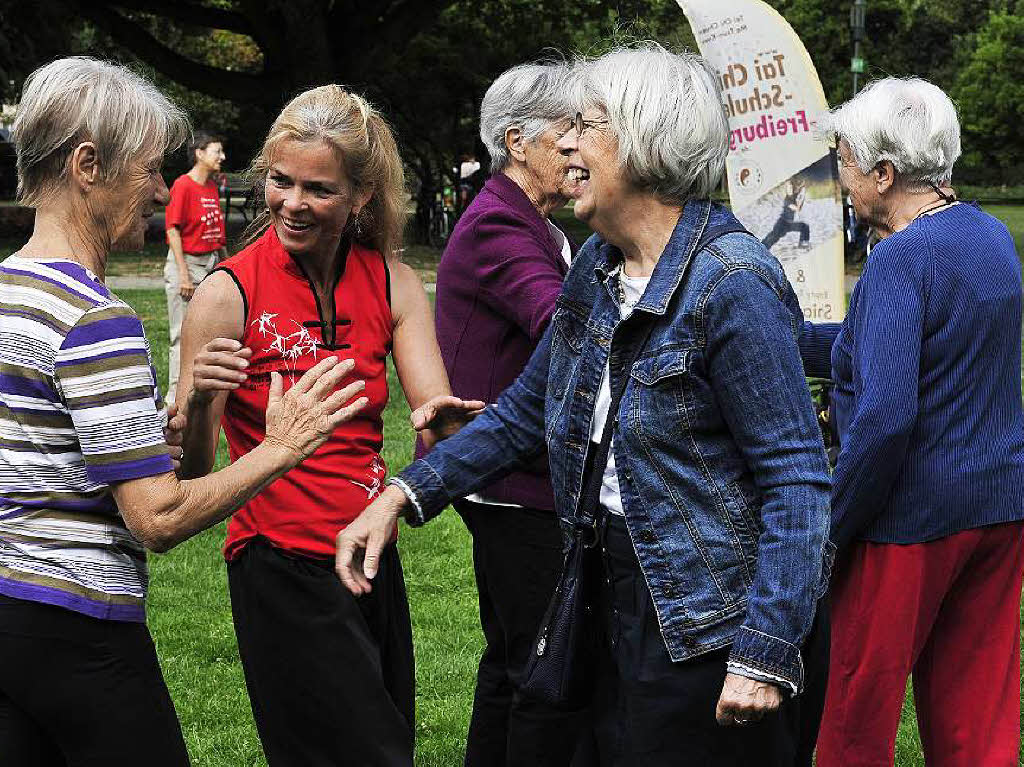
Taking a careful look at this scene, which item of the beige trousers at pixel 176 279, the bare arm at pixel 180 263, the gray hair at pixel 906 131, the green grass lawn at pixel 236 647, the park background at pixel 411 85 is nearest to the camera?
the gray hair at pixel 906 131

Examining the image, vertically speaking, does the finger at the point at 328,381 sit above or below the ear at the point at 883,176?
below

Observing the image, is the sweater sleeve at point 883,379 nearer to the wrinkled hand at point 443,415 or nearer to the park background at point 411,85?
the park background at point 411,85

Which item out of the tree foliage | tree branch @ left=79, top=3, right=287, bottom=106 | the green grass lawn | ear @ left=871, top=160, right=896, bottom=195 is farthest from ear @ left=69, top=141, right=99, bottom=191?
tree branch @ left=79, top=3, right=287, bottom=106

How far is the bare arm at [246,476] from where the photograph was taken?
2.56 meters

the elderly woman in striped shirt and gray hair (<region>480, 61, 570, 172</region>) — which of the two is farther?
gray hair (<region>480, 61, 570, 172</region>)

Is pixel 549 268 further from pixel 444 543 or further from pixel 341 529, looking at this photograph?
pixel 444 543

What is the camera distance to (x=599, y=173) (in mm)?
2670

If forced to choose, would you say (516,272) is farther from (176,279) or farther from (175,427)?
(176,279)

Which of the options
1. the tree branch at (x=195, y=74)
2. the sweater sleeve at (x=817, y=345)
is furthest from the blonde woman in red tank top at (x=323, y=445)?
the tree branch at (x=195, y=74)

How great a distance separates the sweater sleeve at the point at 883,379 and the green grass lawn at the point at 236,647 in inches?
65.2

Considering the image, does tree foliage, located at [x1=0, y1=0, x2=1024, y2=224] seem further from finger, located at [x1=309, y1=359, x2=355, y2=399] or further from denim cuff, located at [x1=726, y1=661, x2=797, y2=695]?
denim cuff, located at [x1=726, y1=661, x2=797, y2=695]

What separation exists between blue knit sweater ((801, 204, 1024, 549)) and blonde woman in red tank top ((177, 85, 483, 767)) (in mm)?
1012

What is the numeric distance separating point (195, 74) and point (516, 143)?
77.0 feet

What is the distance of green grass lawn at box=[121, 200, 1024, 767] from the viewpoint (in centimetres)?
485
